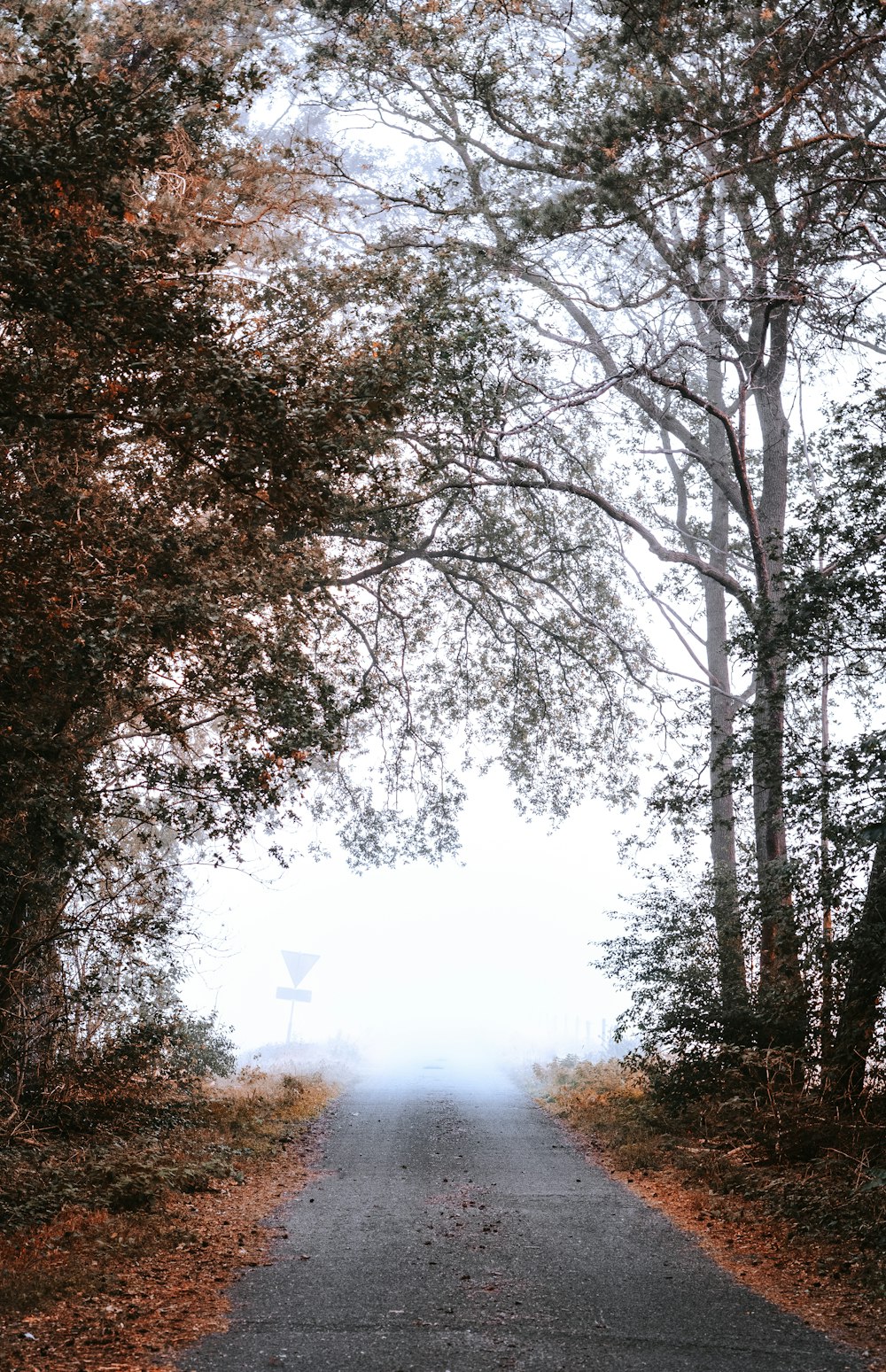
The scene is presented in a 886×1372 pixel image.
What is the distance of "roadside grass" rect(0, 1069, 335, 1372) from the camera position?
194 inches

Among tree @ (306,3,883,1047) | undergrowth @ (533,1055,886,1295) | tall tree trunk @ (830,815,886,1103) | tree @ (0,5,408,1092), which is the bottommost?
undergrowth @ (533,1055,886,1295)

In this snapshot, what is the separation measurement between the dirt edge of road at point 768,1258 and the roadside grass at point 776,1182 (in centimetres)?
1

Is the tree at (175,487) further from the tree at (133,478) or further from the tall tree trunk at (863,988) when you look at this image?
the tall tree trunk at (863,988)

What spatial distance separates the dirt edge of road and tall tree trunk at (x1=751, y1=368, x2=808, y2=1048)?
1775 millimetres

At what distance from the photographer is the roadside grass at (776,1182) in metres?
5.90

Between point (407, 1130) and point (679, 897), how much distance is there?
13.9ft

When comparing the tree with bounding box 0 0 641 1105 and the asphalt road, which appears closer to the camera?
the asphalt road

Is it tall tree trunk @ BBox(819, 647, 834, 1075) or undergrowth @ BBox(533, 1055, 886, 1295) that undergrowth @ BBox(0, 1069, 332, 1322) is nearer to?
undergrowth @ BBox(533, 1055, 886, 1295)

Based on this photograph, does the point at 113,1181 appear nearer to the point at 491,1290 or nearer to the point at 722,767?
the point at 491,1290

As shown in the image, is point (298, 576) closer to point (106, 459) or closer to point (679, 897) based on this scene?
point (106, 459)

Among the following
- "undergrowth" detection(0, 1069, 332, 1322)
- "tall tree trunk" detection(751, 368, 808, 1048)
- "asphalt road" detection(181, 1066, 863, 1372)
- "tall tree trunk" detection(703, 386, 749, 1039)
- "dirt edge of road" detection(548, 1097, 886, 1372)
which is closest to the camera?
"asphalt road" detection(181, 1066, 863, 1372)

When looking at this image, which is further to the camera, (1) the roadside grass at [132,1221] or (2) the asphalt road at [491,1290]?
(1) the roadside grass at [132,1221]

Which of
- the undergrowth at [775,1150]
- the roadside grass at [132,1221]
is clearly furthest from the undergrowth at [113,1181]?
the undergrowth at [775,1150]

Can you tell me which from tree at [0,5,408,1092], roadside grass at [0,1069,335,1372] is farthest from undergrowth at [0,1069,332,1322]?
tree at [0,5,408,1092]
